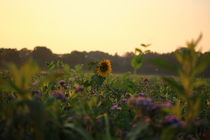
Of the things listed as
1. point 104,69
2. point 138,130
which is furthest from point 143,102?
point 104,69

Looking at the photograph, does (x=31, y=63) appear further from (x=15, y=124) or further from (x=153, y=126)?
(x=153, y=126)

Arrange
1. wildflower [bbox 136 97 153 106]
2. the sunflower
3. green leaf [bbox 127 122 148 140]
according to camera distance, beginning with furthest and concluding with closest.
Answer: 1. the sunflower
2. wildflower [bbox 136 97 153 106]
3. green leaf [bbox 127 122 148 140]

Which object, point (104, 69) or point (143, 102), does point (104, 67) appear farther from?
point (143, 102)

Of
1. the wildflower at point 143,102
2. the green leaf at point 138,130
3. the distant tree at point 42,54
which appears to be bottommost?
the green leaf at point 138,130

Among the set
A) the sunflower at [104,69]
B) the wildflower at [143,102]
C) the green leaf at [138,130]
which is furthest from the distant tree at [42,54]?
the green leaf at [138,130]

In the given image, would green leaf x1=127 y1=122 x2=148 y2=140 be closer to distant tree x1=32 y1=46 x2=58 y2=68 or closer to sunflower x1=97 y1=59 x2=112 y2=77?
sunflower x1=97 y1=59 x2=112 y2=77

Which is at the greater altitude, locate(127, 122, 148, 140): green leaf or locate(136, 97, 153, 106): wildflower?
locate(136, 97, 153, 106): wildflower

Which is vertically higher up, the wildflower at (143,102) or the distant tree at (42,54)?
the distant tree at (42,54)

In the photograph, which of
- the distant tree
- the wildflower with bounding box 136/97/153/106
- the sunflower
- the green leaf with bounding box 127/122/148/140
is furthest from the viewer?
the distant tree

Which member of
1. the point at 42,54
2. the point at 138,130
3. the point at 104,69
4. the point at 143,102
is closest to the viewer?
the point at 138,130

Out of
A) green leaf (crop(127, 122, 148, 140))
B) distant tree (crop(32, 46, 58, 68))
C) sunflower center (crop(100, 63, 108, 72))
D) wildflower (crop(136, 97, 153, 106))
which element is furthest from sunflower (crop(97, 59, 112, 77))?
distant tree (crop(32, 46, 58, 68))

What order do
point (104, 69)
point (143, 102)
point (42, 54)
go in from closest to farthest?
point (143, 102)
point (104, 69)
point (42, 54)

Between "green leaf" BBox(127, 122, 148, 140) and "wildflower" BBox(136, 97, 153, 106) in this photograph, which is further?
"wildflower" BBox(136, 97, 153, 106)

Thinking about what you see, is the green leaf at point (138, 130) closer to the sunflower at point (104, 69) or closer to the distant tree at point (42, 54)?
the sunflower at point (104, 69)
